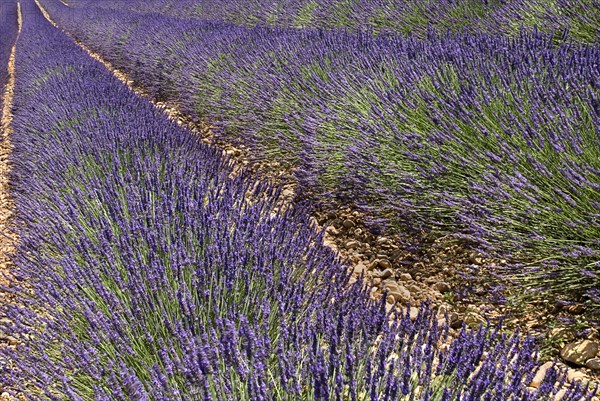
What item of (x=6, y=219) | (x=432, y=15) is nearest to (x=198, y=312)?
(x=6, y=219)

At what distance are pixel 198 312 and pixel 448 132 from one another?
1.56 m

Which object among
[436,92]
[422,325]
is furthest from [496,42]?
[422,325]

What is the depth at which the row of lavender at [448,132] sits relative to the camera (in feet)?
6.63

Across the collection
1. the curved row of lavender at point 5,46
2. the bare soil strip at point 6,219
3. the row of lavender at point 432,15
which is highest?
the row of lavender at point 432,15

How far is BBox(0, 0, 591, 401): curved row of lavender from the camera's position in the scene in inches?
49.4

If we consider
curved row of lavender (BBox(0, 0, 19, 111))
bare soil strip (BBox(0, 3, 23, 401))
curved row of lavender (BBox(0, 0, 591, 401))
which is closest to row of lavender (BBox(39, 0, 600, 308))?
curved row of lavender (BBox(0, 0, 591, 401))

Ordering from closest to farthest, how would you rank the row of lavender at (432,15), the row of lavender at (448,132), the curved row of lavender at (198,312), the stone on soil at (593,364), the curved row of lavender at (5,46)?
1. the curved row of lavender at (198,312)
2. the stone on soil at (593,364)
3. the row of lavender at (448,132)
4. the row of lavender at (432,15)
5. the curved row of lavender at (5,46)

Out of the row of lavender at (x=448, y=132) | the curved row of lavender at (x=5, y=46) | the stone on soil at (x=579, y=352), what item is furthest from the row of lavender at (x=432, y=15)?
the curved row of lavender at (x=5, y=46)

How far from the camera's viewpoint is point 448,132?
2600 mm

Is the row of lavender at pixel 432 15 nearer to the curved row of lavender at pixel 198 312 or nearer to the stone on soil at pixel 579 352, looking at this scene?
the stone on soil at pixel 579 352

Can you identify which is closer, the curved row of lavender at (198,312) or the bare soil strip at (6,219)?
the curved row of lavender at (198,312)

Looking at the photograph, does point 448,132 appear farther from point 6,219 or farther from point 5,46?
point 5,46

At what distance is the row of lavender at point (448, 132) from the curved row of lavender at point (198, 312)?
0.51 meters

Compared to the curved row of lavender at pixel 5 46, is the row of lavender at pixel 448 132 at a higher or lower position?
higher
